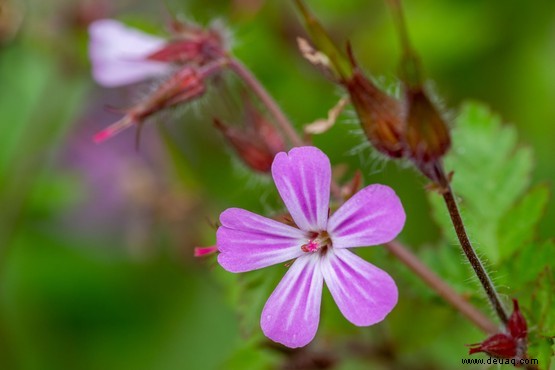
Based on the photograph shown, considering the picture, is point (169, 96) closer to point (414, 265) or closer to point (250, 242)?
point (250, 242)

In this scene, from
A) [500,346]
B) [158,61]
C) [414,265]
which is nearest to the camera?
[500,346]

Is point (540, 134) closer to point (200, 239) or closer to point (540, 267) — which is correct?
point (200, 239)

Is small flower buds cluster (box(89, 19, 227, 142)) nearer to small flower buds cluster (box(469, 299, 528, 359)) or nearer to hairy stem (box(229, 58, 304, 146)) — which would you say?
hairy stem (box(229, 58, 304, 146))

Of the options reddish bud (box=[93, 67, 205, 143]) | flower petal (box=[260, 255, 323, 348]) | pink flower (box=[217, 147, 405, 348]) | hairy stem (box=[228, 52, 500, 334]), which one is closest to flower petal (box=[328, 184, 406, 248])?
pink flower (box=[217, 147, 405, 348])

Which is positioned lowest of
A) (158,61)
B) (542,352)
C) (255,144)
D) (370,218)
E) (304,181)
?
(542,352)

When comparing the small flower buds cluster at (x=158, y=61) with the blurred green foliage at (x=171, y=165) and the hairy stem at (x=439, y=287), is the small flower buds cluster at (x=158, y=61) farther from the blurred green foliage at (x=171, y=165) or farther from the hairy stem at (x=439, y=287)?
the hairy stem at (x=439, y=287)

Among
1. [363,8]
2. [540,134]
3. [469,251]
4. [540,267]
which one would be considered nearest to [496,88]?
[540,134]

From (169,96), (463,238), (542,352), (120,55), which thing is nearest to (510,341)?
(542,352)
